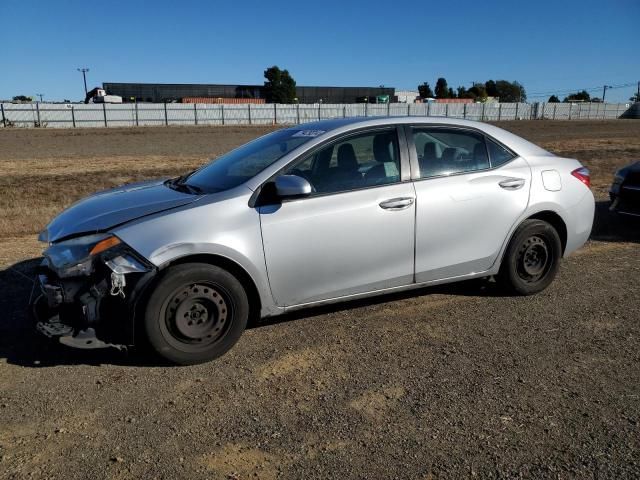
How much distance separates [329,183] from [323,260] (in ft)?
1.95

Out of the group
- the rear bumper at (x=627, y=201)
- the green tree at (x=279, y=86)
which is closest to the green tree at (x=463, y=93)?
the green tree at (x=279, y=86)

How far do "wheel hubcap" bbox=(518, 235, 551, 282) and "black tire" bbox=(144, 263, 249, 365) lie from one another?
2.60 m

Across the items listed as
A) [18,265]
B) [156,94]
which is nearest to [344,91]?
[156,94]

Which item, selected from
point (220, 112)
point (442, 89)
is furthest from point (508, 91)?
point (220, 112)

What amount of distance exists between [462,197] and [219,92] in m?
93.2

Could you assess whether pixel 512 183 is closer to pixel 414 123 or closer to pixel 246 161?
pixel 414 123

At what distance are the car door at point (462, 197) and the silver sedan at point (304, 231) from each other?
1cm

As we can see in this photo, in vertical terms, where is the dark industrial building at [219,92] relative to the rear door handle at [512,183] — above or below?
above

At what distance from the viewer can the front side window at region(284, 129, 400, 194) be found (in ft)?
13.6

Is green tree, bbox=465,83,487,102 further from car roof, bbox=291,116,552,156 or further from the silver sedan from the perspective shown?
the silver sedan

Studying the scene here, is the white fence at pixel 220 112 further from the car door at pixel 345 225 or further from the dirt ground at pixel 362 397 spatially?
the dirt ground at pixel 362 397

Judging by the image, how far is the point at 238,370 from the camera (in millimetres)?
3717

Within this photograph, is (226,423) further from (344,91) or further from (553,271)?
(344,91)

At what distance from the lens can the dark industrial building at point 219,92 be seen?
3455 inches
